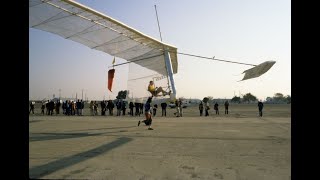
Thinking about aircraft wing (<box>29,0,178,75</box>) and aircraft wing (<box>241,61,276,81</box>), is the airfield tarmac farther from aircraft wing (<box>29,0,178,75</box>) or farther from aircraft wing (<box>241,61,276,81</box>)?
aircraft wing (<box>29,0,178,75</box>)

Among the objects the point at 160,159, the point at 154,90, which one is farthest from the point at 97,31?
the point at 160,159

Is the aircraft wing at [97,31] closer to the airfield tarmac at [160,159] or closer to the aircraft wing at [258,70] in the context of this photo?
the aircraft wing at [258,70]

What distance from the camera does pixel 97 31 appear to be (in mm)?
14297

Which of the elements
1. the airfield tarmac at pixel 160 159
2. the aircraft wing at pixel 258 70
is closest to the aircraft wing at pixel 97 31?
the aircraft wing at pixel 258 70

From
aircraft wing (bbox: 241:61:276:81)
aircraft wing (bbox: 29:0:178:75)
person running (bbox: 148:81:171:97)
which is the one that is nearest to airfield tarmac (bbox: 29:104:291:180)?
aircraft wing (bbox: 241:61:276:81)

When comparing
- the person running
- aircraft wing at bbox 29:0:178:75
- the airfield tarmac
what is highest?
aircraft wing at bbox 29:0:178:75

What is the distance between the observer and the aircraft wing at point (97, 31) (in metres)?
11.8

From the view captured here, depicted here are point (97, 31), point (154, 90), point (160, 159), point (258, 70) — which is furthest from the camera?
point (154, 90)

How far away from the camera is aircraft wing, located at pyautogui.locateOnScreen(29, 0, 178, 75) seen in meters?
11.8

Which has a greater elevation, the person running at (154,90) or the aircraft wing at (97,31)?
the aircraft wing at (97,31)

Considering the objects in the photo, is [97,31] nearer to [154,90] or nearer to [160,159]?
[154,90]

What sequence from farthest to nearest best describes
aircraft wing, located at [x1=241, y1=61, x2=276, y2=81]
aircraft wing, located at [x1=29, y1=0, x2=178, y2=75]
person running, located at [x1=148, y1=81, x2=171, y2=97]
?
person running, located at [x1=148, y1=81, x2=171, y2=97] → aircraft wing, located at [x1=241, y1=61, x2=276, y2=81] → aircraft wing, located at [x1=29, y1=0, x2=178, y2=75]
